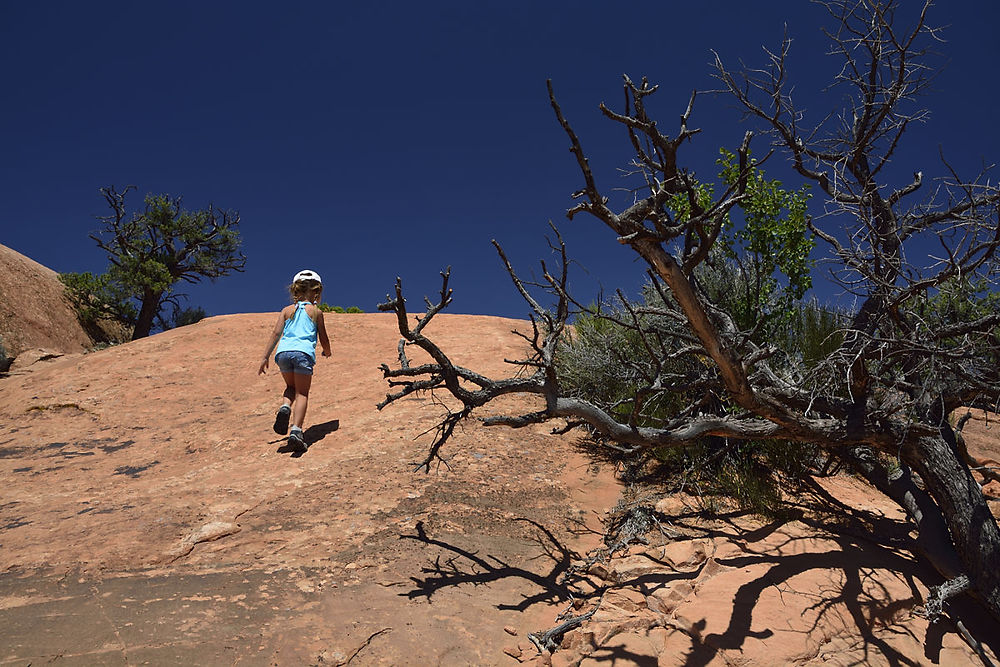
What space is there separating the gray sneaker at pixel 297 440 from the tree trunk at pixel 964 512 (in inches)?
206

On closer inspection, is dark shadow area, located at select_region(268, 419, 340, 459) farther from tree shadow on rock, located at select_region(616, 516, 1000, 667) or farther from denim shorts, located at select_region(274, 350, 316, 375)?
tree shadow on rock, located at select_region(616, 516, 1000, 667)

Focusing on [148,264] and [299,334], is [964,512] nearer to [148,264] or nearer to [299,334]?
[299,334]

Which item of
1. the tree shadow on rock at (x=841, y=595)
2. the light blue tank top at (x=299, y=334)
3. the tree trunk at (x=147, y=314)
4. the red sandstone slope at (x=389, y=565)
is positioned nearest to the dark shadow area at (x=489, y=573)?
the red sandstone slope at (x=389, y=565)

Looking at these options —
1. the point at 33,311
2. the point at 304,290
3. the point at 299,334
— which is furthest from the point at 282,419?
the point at 33,311

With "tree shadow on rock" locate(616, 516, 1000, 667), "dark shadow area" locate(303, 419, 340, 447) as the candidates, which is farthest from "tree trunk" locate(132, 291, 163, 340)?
"tree shadow on rock" locate(616, 516, 1000, 667)

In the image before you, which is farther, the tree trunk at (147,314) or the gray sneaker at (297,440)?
the tree trunk at (147,314)

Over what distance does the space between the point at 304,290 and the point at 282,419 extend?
1671 mm

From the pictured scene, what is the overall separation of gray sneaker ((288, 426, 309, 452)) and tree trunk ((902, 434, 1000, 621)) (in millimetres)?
5227

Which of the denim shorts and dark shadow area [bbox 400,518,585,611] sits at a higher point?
the denim shorts

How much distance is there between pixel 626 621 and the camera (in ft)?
11.1

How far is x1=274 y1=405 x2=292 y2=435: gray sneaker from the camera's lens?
6199 millimetres

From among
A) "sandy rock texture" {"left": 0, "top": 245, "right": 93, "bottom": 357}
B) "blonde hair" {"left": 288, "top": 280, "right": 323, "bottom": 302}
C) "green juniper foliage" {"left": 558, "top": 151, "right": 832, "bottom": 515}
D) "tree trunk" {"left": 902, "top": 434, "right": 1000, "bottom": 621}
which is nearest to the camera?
"tree trunk" {"left": 902, "top": 434, "right": 1000, "bottom": 621}

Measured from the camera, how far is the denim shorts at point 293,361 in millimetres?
6324

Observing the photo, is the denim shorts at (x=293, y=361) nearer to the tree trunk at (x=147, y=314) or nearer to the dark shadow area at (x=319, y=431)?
the dark shadow area at (x=319, y=431)
